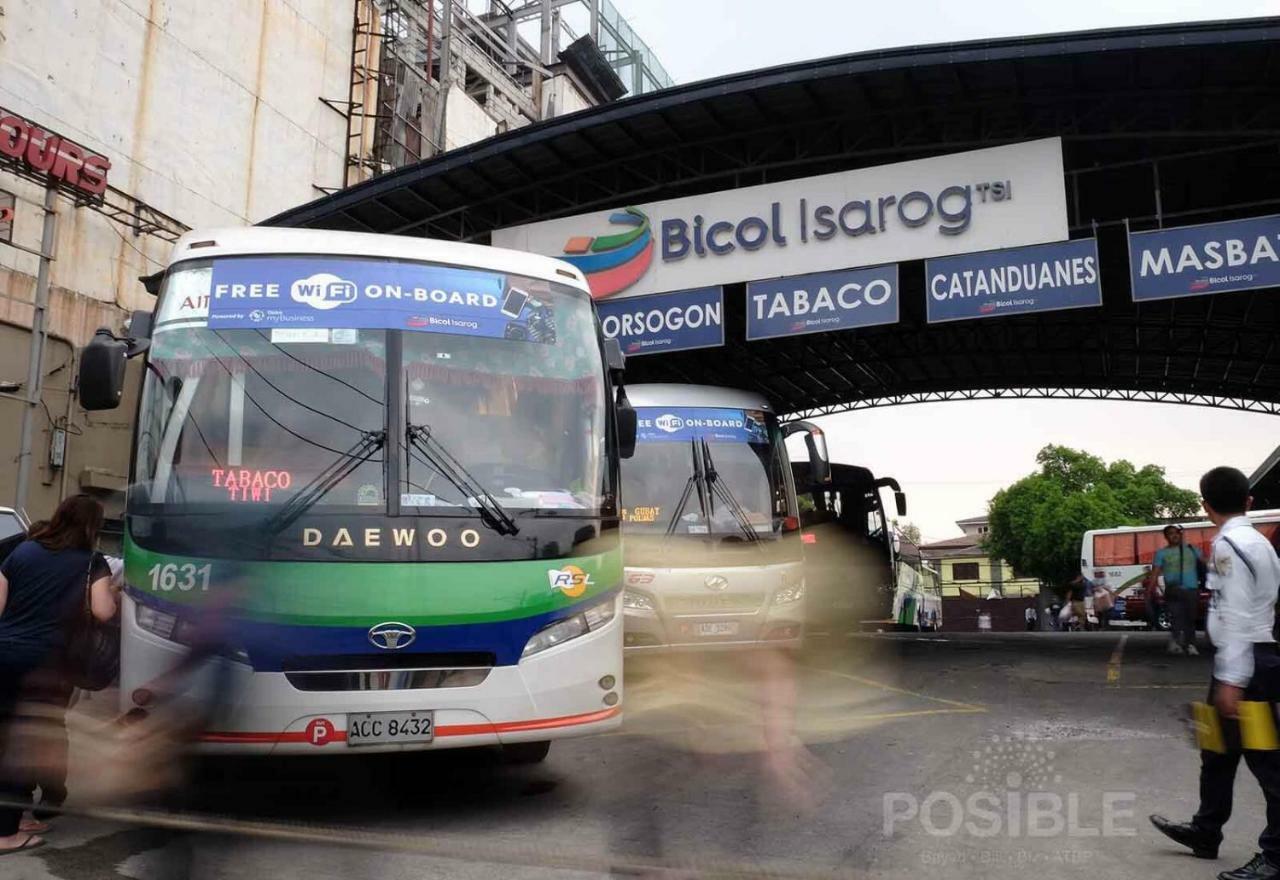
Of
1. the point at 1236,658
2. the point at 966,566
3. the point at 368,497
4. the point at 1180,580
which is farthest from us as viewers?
the point at 966,566

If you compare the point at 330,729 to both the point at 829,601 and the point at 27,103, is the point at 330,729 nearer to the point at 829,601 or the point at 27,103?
the point at 829,601

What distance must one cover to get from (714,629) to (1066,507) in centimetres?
5760

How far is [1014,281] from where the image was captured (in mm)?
13469

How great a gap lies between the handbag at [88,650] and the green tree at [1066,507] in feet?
198

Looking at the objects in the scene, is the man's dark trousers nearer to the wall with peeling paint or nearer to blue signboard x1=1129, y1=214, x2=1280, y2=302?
blue signboard x1=1129, y1=214, x2=1280, y2=302

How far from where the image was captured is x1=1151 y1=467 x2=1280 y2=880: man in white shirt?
4.15 m

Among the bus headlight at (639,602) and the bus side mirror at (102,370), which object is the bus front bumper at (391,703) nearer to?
the bus side mirror at (102,370)

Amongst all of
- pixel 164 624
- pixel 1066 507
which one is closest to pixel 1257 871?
pixel 164 624

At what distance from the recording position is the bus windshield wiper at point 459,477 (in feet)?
17.6

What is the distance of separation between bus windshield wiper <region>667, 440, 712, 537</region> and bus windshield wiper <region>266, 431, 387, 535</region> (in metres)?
5.13

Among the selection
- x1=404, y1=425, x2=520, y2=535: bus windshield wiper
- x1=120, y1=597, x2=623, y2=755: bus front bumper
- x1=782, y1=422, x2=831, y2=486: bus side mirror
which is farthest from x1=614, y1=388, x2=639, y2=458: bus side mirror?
x1=782, y1=422, x2=831, y2=486: bus side mirror

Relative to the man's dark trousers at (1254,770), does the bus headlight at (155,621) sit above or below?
above

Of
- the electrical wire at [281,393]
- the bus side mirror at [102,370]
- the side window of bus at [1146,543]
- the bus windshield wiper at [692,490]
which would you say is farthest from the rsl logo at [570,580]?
the side window of bus at [1146,543]

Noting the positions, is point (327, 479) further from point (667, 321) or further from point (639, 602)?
point (667, 321)
